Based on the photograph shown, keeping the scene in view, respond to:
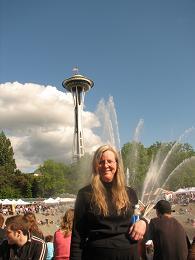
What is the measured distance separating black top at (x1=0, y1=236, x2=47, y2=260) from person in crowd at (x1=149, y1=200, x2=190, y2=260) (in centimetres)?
178

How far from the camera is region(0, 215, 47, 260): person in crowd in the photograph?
366cm

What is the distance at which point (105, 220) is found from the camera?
2.83 m

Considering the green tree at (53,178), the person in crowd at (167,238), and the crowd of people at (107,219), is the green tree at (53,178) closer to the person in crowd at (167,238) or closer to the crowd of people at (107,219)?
the person in crowd at (167,238)

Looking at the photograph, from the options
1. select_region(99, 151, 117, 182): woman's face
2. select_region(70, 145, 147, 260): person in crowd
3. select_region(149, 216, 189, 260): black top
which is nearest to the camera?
select_region(70, 145, 147, 260): person in crowd

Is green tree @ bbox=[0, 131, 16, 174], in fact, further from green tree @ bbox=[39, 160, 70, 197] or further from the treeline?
green tree @ bbox=[39, 160, 70, 197]

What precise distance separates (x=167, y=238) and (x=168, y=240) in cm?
3

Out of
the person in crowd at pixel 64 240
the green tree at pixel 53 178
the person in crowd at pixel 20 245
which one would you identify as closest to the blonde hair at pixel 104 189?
the person in crowd at pixel 20 245

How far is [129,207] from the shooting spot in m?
2.93

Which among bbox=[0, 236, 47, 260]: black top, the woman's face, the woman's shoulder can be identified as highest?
the woman's face

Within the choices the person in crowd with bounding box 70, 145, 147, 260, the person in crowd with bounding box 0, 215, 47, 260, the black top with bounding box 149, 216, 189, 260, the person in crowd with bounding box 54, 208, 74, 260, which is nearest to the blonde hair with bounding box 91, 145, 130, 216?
the person in crowd with bounding box 70, 145, 147, 260

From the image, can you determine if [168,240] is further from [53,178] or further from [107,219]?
[53,178]

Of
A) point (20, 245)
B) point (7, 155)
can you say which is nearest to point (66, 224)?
point (20, 245)

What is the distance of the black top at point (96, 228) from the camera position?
2807mm

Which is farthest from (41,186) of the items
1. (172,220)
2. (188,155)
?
(172,220)
